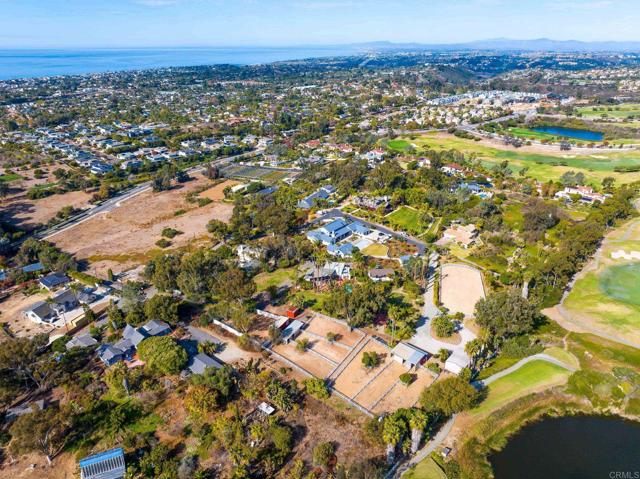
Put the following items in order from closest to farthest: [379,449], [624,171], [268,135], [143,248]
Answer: [379,449] → [143,248] → [624,171] → [268,135]

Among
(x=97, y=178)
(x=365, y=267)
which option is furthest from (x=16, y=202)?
(x=365, y=267)

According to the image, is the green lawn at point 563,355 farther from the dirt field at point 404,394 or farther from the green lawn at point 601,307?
the dirt field at point 404,394

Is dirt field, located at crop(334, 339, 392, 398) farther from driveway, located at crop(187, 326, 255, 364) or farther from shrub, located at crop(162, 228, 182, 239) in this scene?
shrub, located at crop(162, 228, 182, 239)

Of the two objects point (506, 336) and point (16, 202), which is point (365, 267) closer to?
point (506, 336)

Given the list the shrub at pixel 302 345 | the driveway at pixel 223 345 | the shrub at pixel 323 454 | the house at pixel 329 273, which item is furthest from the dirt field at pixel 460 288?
the driveway at pixel 223 345

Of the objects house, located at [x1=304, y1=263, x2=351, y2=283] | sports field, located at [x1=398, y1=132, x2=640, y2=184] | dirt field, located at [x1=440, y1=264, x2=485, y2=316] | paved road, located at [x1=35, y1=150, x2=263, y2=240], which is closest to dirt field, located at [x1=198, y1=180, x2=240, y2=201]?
paved road, located at [x1=35, y1=150, x2=263, y2=240]

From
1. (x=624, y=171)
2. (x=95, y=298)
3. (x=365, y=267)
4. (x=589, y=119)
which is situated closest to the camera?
(x=95, y=298)
